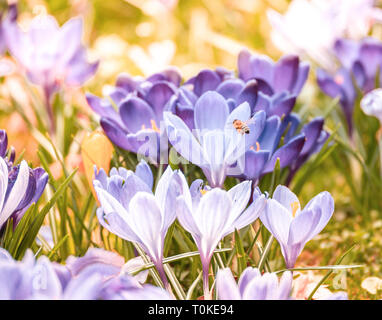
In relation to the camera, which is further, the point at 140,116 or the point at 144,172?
the point at 140,116

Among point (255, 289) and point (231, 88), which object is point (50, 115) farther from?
point (255, 289)

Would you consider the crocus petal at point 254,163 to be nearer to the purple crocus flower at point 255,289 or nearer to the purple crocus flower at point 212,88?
the purple crocus flower at point 212,88

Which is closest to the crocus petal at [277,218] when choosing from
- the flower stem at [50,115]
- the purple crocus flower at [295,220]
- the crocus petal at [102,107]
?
the purple crocus flower at [295,220]

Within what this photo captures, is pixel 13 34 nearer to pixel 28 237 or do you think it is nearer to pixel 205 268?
pixel 28 237

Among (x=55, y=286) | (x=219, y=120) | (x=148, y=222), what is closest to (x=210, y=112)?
(x=219, y=120)

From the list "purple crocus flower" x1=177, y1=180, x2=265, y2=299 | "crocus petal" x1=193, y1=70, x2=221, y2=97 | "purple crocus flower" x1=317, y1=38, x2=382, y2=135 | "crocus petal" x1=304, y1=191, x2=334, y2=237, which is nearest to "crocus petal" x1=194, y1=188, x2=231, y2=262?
"purple crocus flower" x1=177, y1=180, x2=265, y2=299

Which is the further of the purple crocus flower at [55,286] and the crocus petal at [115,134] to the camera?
the crocus petal at [115,134]
